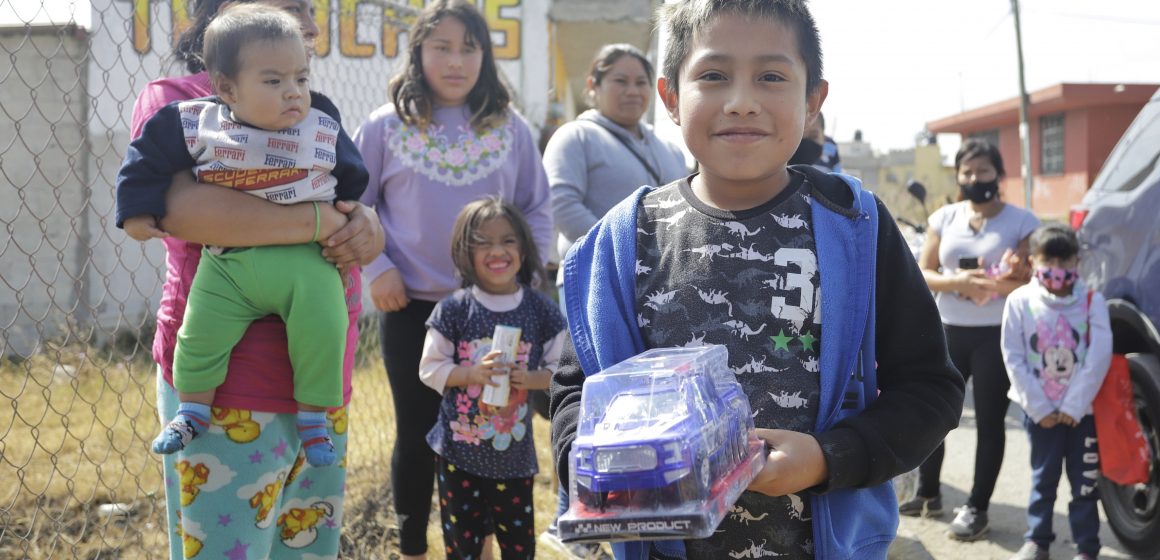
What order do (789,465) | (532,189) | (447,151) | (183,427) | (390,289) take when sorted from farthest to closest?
(532,189), (447,151), (390,289), (183,427), (789,465)

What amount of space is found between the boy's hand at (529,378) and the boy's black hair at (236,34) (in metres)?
1.38

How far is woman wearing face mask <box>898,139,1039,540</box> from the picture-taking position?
497 cm

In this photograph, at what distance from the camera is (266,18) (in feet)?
8.13

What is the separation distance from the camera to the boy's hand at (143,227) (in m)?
2.36

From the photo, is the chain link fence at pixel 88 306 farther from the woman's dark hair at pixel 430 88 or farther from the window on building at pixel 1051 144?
the window on building at pixel 1051 144

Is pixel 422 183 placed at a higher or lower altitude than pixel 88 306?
higher

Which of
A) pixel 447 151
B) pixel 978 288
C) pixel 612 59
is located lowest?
pixel 978 288

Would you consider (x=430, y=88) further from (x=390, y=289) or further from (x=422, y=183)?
(x=390, y=289)

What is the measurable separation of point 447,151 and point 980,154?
2963mm

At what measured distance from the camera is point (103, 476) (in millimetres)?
5008

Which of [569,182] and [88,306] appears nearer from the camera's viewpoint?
[569,182]

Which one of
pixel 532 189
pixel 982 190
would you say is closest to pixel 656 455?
pixel 532 189

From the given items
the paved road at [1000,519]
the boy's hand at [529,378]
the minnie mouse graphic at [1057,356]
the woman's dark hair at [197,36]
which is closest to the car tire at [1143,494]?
the paved road at [1000,519]

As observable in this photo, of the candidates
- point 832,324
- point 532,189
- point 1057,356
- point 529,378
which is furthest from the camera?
point 1057,356
